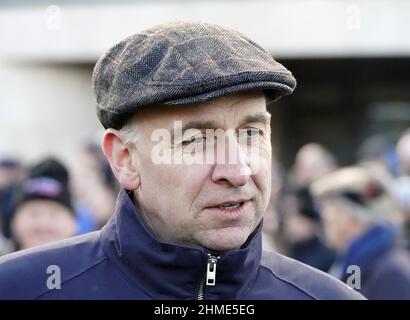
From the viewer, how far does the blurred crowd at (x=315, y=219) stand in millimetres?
4996

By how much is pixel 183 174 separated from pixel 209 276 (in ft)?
0.97

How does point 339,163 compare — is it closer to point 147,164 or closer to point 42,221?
point 42,221

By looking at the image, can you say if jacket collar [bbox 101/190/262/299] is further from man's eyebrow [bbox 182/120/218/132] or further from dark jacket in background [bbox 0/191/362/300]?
man's eyebrow [bbox 182/120/218/132]

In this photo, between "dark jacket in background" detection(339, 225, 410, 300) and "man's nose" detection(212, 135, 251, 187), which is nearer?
"man's nose" detection(212, 135, 251, 187)

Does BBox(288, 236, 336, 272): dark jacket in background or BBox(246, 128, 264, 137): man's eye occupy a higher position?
BBox(246, 128, 264, 137): man's eye

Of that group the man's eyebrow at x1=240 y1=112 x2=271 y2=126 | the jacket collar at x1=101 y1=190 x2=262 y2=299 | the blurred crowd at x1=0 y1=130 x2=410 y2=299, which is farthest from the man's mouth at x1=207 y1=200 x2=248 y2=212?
the blurred crowd at x1=0 y1=130 x2=410 y2=299

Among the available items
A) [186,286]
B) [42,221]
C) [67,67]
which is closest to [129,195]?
[186,286]

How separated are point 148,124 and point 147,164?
0.12 metres

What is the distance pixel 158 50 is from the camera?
2.44 m

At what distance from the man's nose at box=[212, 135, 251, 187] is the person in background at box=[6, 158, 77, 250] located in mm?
2648

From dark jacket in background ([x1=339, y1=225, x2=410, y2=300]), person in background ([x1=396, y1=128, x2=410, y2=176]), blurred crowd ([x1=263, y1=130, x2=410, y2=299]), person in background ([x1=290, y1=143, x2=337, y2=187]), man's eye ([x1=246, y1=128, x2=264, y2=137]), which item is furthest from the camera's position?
person in background ([x1=290, y1=143, x2=337, y2=187])

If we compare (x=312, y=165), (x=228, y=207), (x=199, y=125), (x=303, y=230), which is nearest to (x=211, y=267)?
(x=228, y=207)

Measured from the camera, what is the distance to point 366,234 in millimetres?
5414

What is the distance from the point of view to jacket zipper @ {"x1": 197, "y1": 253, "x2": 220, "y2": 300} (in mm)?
2439
